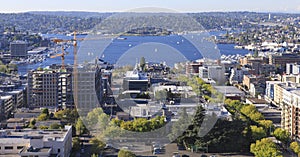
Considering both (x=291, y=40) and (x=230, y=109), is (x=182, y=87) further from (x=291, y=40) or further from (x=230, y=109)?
(x=291, y=40)

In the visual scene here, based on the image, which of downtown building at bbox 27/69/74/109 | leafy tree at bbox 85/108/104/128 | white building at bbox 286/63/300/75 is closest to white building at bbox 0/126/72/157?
leafy tree at bbox 85/108/104/128

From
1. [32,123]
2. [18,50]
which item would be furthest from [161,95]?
[18,50]

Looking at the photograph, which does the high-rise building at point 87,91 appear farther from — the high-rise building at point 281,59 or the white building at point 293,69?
the high-rise building at point 281,59

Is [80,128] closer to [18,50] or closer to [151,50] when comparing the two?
[18,50]

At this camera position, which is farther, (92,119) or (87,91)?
(87,91)

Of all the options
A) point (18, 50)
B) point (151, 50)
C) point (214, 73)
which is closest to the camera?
point (214, 73)

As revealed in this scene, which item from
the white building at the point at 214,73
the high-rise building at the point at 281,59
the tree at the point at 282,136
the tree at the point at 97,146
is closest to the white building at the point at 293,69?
the high-rise building at the point at 281,59
